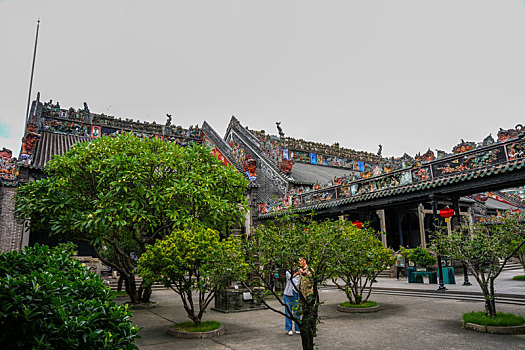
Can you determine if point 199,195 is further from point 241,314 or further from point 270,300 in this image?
point 270,300

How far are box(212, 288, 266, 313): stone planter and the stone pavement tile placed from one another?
0.35m

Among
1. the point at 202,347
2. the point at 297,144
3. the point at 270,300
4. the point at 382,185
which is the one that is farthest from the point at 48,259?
the point at 297,144

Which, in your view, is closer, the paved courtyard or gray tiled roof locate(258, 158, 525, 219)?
the paved courtyard

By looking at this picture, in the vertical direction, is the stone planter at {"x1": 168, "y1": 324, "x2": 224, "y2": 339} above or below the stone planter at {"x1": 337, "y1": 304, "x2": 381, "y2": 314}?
below

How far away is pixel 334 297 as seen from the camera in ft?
39.2

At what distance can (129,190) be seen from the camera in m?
8.67

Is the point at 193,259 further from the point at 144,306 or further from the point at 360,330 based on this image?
the point at 144,306

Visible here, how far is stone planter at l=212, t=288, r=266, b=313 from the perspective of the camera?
9664 millimetres

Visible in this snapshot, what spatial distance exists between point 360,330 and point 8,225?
15061mm

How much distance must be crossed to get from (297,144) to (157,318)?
26.9 metres

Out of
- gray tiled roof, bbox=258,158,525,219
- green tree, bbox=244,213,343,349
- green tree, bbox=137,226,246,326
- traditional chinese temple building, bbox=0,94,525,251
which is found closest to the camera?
green tree, bbox=244,213,343,349

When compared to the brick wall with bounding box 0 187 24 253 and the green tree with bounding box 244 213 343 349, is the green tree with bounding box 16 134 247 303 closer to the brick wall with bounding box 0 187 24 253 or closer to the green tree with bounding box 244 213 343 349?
the green tree with bounding box 244 213 343 349

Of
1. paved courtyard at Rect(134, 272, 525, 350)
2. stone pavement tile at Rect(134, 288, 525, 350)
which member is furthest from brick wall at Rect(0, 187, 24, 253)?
paved courtyard at Rect(134, 272, 525, 350)

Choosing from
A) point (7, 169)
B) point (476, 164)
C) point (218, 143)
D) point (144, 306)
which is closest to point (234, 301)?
point (144, 306)
